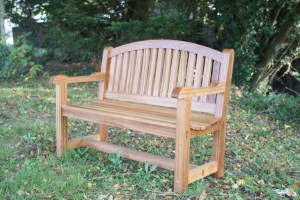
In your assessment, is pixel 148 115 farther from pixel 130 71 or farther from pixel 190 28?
pixel 190 28

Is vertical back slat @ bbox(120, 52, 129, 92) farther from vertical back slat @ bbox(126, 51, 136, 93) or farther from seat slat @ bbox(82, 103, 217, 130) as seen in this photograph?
seat slat @ bbox(82, 103, 217, 130)

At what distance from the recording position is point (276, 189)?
3049mm

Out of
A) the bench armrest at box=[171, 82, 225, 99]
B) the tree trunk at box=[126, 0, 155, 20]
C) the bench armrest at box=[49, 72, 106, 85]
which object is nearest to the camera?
the bench armrest at box=[171, 82, 225, 99]

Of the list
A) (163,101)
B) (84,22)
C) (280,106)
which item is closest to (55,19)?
(84,22)

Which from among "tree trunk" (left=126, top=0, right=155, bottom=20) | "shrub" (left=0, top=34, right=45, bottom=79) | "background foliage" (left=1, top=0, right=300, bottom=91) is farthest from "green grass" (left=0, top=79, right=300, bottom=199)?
"tree trunk" (left=126, top=0, right=155, bottom=20)

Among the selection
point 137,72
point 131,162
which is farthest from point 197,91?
point 131,162

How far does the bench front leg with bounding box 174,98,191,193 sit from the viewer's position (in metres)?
2.64

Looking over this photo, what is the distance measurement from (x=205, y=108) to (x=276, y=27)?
5.46 meters

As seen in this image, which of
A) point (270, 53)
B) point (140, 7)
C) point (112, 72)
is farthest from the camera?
point (140, 7)

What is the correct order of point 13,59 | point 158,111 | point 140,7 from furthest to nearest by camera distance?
point 140,7 < point 13,59 < point 158,111

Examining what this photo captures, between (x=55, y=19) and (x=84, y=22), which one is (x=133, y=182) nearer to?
(x=84, y=22)

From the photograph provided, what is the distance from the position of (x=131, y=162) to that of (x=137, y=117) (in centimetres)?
69

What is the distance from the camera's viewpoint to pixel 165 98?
11.2 feet

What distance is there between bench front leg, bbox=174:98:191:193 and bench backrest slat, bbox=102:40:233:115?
52cm
